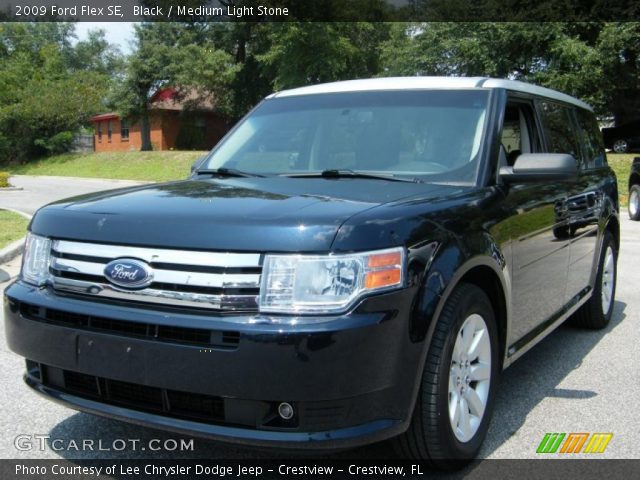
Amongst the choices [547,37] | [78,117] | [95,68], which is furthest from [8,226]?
[95,68]

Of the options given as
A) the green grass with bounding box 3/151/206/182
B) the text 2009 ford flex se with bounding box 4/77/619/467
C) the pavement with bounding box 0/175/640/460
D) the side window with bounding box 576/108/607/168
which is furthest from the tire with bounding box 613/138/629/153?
the text 2009 ford flex se with bounding box 4/77/619/467

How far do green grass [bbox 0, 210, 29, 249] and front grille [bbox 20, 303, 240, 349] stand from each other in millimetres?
7067

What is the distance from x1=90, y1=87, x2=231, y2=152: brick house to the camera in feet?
142

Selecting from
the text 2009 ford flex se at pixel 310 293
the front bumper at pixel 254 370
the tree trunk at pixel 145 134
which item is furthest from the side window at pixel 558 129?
the tree trunk at pixel 145 134

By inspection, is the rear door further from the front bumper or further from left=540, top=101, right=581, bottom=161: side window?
the front bumper

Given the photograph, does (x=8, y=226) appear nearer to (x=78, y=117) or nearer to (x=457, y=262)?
(x=457, y=262)

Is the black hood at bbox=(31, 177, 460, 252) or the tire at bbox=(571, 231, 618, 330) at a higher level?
the black hood at bbox=(31, 177, 460, 252)

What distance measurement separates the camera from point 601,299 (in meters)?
5.56

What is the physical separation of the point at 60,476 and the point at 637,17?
29.2m

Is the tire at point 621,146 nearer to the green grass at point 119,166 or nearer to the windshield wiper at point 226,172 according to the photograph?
the green grass at point 119,166

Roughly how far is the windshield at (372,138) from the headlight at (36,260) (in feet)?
4.33

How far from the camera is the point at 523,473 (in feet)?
10.0

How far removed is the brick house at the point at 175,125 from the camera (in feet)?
142

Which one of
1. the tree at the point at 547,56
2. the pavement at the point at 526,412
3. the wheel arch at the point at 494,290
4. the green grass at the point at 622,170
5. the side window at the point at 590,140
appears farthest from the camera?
the tree at the point at 547,56
